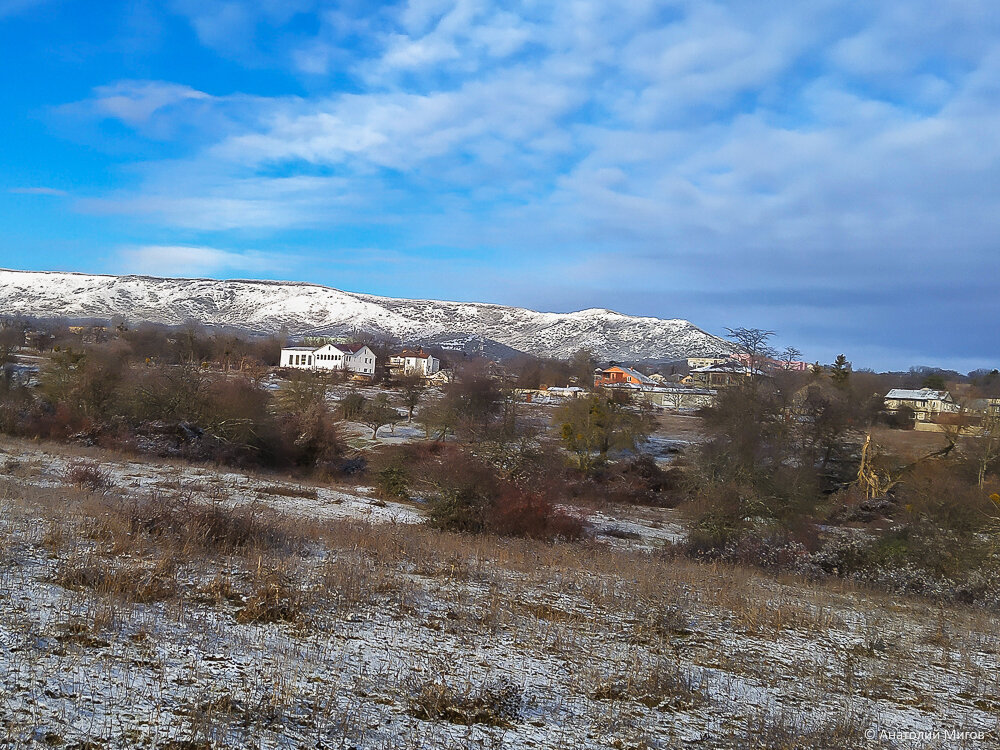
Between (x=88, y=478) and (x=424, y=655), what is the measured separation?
1698cm

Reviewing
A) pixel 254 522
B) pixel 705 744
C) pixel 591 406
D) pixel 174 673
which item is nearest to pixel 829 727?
pixel 705 744

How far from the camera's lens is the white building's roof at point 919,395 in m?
80.0

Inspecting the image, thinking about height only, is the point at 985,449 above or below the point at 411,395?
above

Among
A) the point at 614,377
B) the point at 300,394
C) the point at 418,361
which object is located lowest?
the point at 300,394

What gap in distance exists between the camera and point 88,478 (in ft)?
64.5

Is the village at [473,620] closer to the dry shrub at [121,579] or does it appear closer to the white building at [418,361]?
the dry shrub at [121,579]

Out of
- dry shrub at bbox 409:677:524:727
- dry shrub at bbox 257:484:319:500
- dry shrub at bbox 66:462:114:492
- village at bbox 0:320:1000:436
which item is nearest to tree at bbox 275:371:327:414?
village at bbox 0:320:1000:436

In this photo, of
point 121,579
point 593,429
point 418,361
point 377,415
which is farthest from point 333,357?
point 121,579

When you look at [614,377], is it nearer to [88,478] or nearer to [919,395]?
[919,395]

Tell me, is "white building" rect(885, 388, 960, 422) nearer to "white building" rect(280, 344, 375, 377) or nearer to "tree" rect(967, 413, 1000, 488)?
"tree" rect(967, 413, 1000, 488)

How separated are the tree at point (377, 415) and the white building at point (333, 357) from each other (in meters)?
65.4

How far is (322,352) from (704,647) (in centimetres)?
11817

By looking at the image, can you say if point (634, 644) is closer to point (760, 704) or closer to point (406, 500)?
point (760, 704)

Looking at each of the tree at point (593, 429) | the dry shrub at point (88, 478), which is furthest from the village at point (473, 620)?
the tree at point (593, 429)
